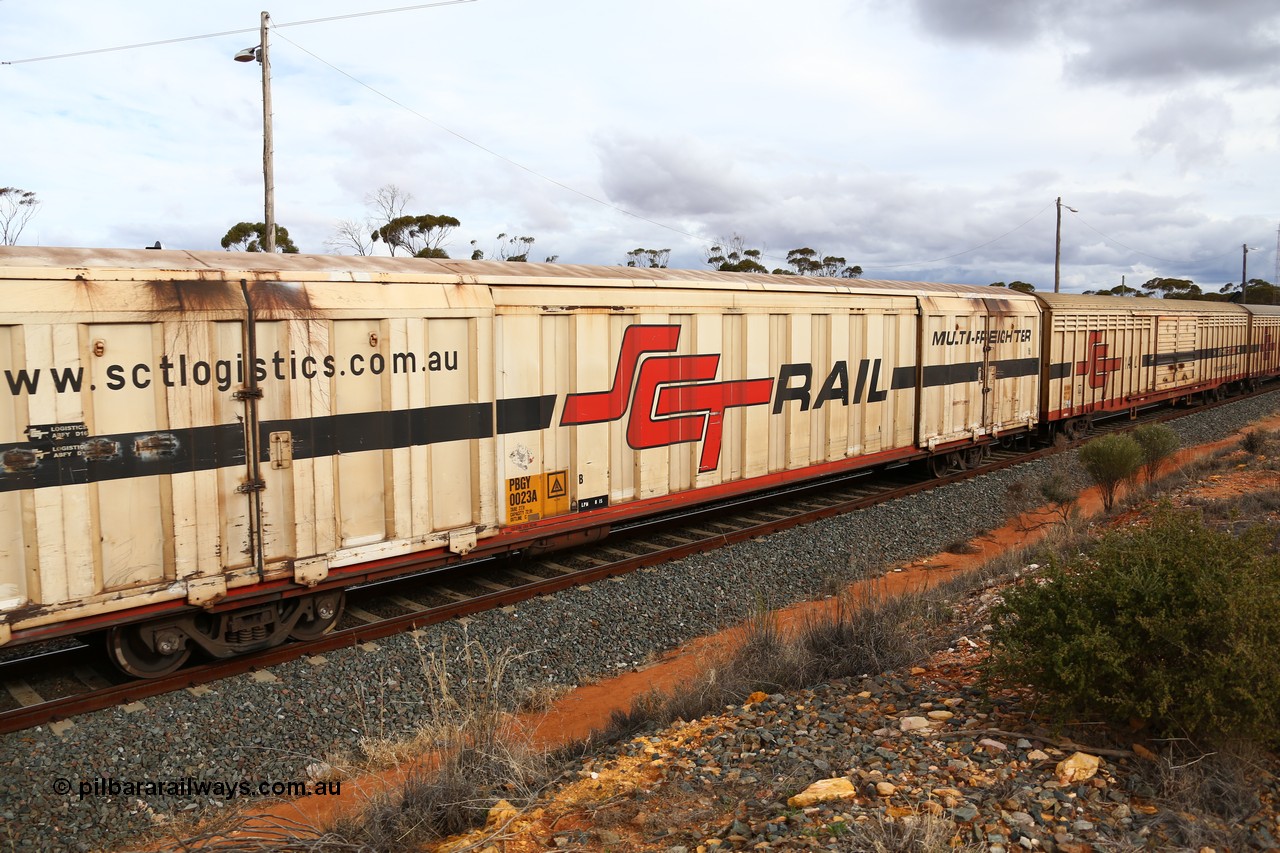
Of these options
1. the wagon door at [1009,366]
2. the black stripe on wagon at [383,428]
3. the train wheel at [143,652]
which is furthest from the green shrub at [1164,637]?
the wagon door at [1009,366]

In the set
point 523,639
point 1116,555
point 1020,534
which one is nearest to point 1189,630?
point 1116,555

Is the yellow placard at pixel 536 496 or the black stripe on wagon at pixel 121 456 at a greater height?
the black stripe on wagon at pixel 121 456

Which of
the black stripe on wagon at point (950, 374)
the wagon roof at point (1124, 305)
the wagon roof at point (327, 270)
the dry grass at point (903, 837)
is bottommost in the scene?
the dry grass at point (903, 837)

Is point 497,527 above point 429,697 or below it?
above

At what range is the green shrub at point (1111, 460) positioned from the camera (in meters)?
13.2

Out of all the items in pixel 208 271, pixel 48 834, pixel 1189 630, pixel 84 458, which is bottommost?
pixel 48 834

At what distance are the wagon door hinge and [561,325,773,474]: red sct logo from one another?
327cm

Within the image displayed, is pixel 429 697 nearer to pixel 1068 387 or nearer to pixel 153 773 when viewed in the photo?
pixel 153 773

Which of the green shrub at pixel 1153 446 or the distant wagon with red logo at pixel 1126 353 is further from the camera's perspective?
the distant wagon with red logo at pixel 1126 353

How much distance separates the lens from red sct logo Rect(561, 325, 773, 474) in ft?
31.6

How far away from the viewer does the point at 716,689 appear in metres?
6.04

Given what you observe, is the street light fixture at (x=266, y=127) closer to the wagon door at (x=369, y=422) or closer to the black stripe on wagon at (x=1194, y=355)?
the wagon door at (x=369, y=422)

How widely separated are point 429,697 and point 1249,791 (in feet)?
17.7

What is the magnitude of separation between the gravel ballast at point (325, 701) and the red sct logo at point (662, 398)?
156 centimetres
